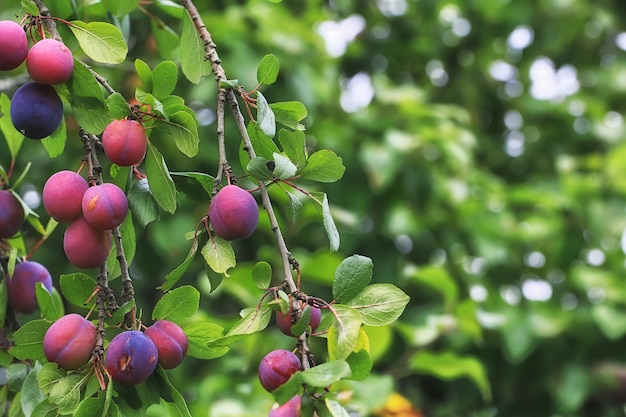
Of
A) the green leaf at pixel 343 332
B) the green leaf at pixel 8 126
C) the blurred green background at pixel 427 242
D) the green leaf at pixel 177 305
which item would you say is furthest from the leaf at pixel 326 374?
the blurred green background at pixel 427 242

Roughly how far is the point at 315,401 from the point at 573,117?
196 centimetres

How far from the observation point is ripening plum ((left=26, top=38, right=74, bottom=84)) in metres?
0.49

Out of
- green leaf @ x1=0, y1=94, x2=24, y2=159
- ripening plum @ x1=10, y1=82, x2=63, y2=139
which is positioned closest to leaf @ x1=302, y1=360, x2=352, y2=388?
ripening plum @ x1=10, y1=82, x2=63, y2=139

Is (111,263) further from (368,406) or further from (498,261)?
(498,261)

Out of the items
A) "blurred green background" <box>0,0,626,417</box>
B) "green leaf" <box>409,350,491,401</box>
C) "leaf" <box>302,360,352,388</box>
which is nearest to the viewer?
"leaf" <box>302,360,352,388</box>

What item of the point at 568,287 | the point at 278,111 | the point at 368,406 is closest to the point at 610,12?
the point at 568,287

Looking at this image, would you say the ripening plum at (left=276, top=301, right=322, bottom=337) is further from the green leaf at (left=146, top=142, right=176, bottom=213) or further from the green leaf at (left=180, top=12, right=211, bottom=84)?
the green leaf at (left=180, top=12, right=211, bottom=84)

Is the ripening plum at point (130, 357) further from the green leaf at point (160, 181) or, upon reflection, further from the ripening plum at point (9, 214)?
the ripening plum at point (9, 214)

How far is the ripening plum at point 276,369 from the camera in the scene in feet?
1.42

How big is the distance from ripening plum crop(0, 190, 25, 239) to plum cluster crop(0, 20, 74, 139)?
11 cm

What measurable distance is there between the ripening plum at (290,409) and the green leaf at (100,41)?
247mm

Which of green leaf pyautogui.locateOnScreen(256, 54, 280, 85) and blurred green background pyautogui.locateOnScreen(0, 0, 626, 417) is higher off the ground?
green leaf pyautogui.locateOnScreen(256, 54, 280, 85)

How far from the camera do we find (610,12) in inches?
90.4

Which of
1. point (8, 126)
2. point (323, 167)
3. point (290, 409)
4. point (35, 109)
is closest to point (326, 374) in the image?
point (290, 409)
